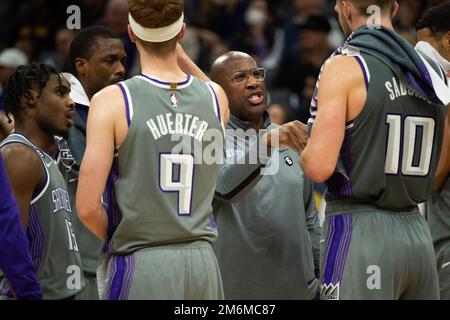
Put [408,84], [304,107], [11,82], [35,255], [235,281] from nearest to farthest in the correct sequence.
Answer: [408,84] < [35,255] < [11,82] < [235,281] < [304,107]

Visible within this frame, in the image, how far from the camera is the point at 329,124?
15.1ft

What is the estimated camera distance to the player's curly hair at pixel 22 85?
5582 mm

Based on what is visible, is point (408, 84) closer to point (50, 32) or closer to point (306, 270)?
point (306, 270)

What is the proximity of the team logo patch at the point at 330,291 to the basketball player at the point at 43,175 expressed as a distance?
156cm

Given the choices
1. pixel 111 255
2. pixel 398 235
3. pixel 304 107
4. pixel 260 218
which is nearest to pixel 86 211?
pixel 111 255

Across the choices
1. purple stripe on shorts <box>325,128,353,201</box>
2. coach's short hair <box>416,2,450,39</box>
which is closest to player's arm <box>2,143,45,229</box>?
purple stripe on shorts <box>325,128,353,201</box>

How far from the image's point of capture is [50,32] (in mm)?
13352

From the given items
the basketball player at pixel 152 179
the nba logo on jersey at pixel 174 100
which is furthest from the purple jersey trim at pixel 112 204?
the nba logo on jersey at pixel 174 100

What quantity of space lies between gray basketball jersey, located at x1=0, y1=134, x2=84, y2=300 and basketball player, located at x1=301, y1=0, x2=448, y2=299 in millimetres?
1551

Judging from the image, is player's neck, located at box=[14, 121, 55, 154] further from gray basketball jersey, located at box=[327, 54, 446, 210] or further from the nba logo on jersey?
gray basketball jersey, located at box=[327, 54, 446, 210]

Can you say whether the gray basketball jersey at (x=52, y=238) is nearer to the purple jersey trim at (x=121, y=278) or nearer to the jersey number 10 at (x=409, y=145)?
the purple jersey trim at (x=121, y=278)

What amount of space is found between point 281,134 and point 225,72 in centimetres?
171

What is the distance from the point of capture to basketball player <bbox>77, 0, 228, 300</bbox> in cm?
447

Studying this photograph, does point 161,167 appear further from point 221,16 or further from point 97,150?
point 221,16
